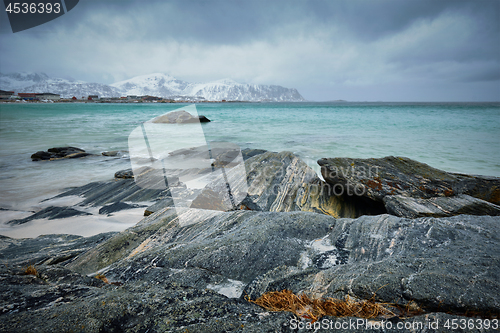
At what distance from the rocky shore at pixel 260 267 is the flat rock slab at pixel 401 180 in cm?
3

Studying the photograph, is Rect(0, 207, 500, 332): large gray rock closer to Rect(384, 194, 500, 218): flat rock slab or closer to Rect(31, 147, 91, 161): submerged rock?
Rect(384, 194, 500, 218): flat rock slab

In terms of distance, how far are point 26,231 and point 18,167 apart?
7263 millimetres

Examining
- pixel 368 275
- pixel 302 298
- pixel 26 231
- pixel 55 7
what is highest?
pixel 55 7

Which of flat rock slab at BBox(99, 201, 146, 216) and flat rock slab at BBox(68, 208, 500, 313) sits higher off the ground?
flat rock slab at BBox(68, 208, 500, 313)

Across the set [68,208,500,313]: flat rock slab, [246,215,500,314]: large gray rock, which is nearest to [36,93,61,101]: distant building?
[68,208,500,313]: flat rock slab

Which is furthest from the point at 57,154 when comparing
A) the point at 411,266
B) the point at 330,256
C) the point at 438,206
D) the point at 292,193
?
the point at 438,206

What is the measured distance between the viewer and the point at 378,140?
17359 millimetres

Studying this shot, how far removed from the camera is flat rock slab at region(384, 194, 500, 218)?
153 inches

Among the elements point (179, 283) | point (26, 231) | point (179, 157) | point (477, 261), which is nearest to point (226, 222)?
point (179, 283)

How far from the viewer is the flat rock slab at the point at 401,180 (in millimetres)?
4535

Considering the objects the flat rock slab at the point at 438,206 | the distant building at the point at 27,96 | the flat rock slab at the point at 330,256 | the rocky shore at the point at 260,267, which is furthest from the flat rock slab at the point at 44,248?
the distant building at the point at 27,96

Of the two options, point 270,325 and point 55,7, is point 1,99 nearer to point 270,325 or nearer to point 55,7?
point 55,7

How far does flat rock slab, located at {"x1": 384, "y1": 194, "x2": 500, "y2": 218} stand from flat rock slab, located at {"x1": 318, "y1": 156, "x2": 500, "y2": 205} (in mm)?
224

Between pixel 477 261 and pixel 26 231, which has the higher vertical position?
pixel 477 261
